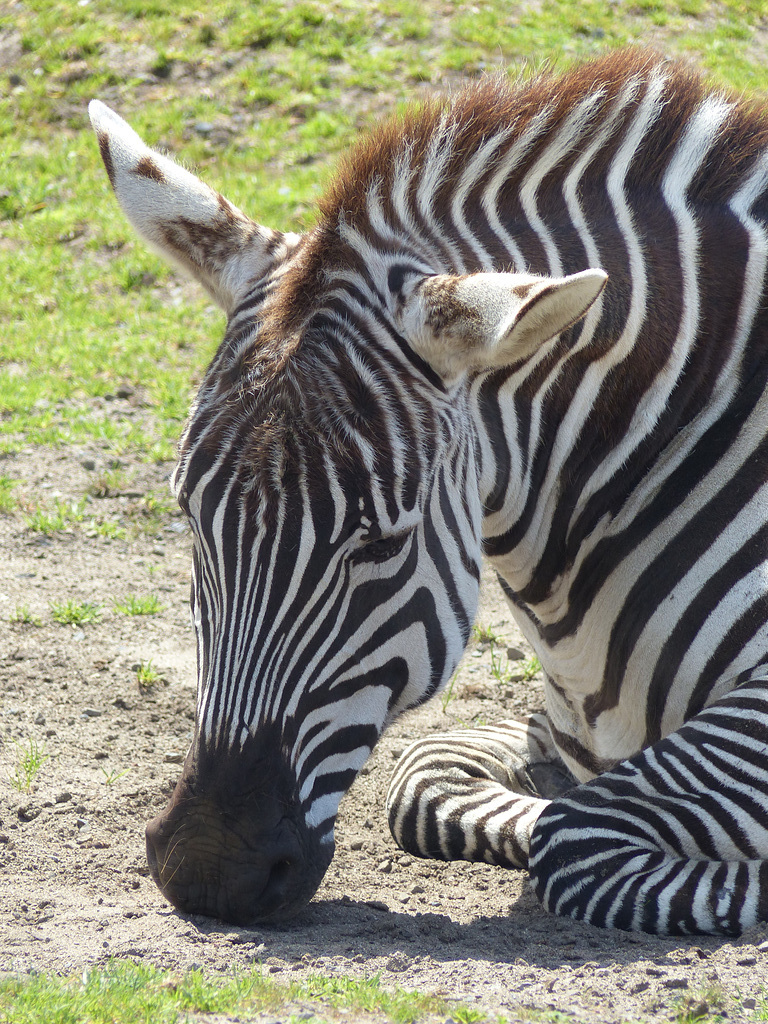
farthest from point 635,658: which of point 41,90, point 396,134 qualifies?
point 41,90

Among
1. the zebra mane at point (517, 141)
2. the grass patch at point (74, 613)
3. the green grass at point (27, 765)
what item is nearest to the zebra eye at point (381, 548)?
the zebra mane at point (517, 141)

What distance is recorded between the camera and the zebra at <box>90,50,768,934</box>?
3500 mm

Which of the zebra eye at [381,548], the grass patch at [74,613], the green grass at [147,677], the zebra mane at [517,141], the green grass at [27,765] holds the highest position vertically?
the zebra mane at [517,141]

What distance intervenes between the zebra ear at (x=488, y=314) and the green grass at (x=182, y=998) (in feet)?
6.22

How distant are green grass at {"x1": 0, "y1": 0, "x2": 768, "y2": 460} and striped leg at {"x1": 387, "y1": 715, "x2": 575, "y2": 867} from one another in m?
5.03

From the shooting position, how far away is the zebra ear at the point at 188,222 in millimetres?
4133

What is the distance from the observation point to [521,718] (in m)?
5.95

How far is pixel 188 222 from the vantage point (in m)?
4.18

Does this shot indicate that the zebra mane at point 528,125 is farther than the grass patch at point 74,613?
No

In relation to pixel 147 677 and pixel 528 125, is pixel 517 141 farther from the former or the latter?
pixel 147 677

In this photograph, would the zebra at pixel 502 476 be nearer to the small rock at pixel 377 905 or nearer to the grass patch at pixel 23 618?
the small rock at pixel 377 905

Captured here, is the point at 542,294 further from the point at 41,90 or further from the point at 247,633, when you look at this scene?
the point at 41,90

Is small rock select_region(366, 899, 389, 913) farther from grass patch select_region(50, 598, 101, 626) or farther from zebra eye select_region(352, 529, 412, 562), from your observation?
grass patch select_region(50, 598, 101, 626)

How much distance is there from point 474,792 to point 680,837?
1.24 metres
